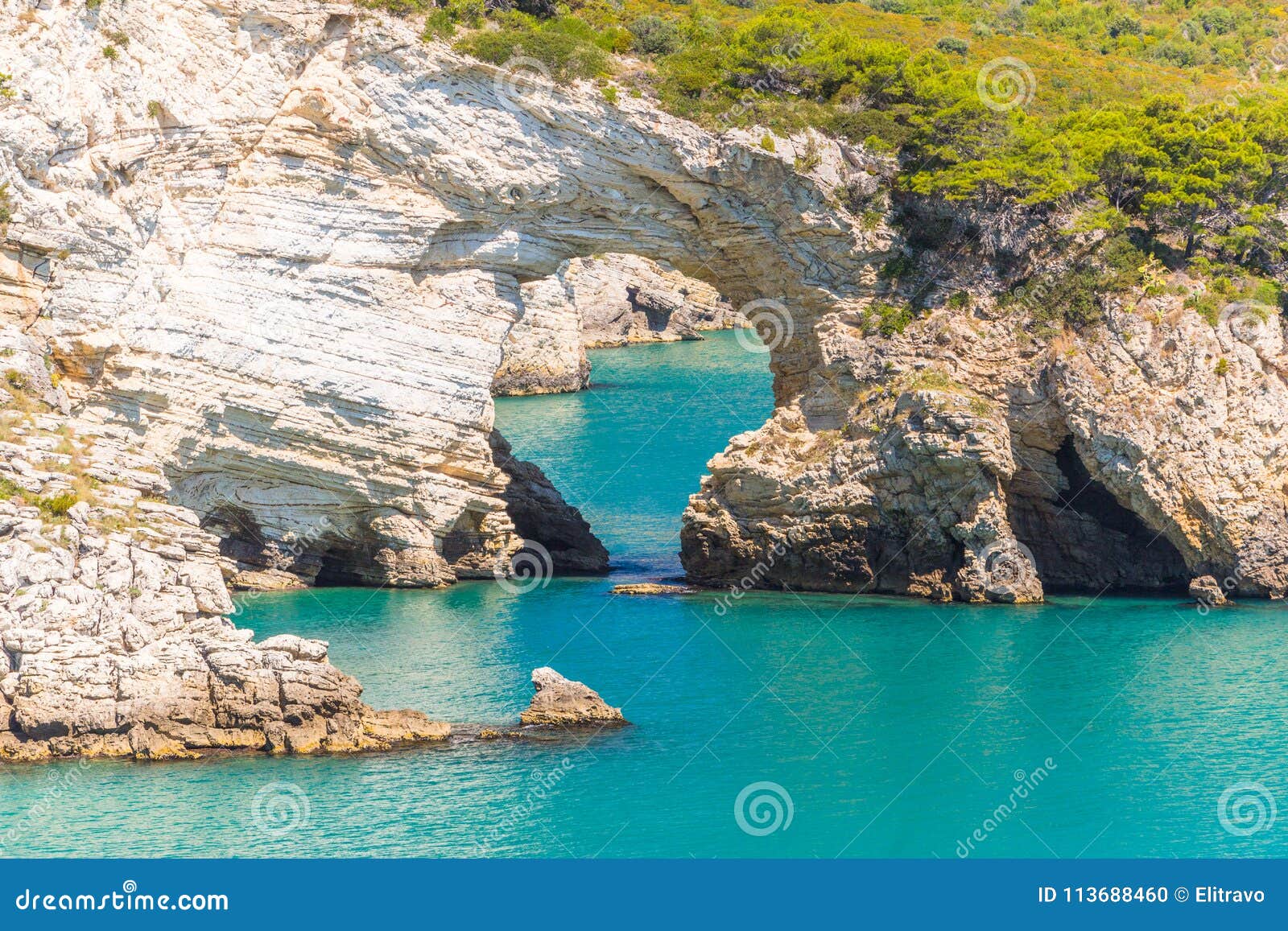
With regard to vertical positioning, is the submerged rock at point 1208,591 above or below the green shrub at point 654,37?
below

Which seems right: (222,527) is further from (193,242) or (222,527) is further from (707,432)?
(707,432)

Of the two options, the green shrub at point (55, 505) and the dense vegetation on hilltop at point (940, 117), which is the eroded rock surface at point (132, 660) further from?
the dense vegetation on hilltop at point (940, 117)

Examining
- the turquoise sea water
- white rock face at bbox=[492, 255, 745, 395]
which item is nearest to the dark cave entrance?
the turquoise sea water

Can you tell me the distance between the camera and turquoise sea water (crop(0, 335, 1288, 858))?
28547 millimetres

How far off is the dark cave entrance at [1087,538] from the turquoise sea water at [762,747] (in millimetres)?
2367

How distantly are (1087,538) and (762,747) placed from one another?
17090 mm

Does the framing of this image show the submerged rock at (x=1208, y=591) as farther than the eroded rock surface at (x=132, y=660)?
Yes

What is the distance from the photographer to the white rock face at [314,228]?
41.7 metres

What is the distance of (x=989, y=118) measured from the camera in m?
45.9

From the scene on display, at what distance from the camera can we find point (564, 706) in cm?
3394

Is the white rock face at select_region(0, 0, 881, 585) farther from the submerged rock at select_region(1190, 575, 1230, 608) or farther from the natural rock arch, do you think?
the submerged rock at select_region(1190, 575, 1230, 608)

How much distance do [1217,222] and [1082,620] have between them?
1185cm

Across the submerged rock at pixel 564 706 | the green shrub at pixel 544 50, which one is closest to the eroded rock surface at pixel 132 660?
the submerged rock at pixel 564 706

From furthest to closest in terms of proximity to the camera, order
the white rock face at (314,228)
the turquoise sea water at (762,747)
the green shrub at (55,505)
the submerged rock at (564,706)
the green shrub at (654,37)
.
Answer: the green shrub at (654,37) → the white rock face at (314,228) → the green shrub at (55,505) → the submerged rock at (564,706) → the turquoise sea water at (762,747)
